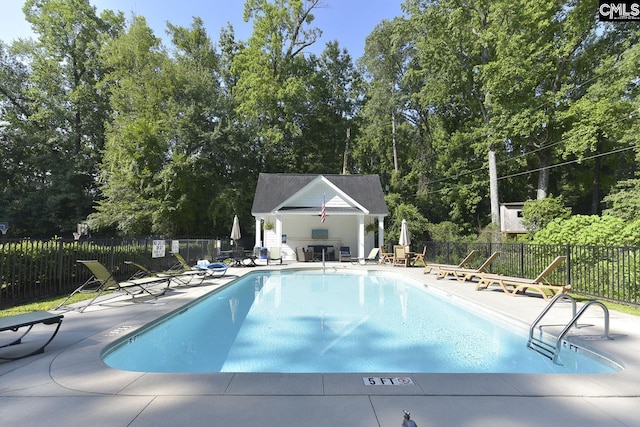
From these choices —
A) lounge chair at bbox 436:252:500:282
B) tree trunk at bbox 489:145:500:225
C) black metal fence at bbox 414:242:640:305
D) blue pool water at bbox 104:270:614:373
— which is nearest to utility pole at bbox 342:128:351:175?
tree trunk at bbox 489:145:500:225

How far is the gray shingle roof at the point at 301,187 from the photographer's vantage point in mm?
22016

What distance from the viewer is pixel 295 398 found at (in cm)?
316

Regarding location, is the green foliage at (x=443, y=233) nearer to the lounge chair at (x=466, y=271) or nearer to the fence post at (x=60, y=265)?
the lounge chair at (x=466, y=271)

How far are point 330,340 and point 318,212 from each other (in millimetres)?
14327

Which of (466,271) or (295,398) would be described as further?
(466,271)

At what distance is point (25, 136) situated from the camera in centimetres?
2891

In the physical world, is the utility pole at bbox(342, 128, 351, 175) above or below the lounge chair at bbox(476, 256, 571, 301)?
above

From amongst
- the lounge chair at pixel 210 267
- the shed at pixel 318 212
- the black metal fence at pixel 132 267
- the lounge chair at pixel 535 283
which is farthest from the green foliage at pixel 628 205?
the lounge chair at pixel 210 267

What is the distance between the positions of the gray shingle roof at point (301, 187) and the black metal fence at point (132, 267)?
9.05m

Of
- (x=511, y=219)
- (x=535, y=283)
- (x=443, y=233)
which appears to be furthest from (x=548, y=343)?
(x=511, y=219)

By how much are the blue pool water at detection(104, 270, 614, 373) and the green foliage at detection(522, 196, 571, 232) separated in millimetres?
15892

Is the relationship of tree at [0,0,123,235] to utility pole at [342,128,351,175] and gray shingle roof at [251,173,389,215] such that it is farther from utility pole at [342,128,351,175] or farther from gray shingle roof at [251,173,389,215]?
utility pole at [342,128,351,175]

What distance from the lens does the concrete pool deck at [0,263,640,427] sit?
2795 mm

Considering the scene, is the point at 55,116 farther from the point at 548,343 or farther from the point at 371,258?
the point at 548,343
